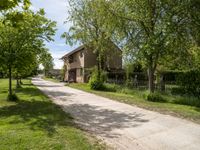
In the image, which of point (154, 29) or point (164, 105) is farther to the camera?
point (154, 29)

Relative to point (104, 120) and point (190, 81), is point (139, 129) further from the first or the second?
point (190, 81)

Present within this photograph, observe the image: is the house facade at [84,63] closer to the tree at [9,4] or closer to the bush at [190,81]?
the bush at [190,81]

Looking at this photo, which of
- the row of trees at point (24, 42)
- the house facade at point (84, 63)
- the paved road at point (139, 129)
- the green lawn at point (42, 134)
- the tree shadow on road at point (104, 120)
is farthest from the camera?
the house facade at point (84, 63)

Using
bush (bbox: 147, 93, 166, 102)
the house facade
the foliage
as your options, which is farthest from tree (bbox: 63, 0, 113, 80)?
bush (bbox: 147, 93, 166, 102)

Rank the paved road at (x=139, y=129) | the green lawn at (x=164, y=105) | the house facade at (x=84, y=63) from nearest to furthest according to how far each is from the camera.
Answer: the paved road at (x=139, y=129) → the green lawn at (x=164, y=105) → the house facade at (x=84, y=63)

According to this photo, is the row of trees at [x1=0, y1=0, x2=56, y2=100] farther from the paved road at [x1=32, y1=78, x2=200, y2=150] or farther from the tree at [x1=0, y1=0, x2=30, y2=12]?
the tree at [x1=0, y1=0, x2=30, y2=12]

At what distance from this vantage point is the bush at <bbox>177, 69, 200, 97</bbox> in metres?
16.6

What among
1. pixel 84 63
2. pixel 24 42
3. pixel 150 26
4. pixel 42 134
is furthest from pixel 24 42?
pixel 84 63

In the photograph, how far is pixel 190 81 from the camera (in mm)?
16969

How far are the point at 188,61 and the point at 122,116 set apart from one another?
10.4 m

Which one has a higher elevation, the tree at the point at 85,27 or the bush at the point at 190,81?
the tree at the point at 85,27

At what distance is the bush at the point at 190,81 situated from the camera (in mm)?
16578

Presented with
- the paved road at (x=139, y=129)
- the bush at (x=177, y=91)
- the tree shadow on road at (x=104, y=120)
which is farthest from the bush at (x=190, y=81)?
the tree shadow on road at (x=104, y=120)

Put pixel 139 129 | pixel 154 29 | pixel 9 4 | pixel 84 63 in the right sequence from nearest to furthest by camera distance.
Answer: pixel 9 4 → pixel 139 129 → pixel 154 29 → pixel 84 63
